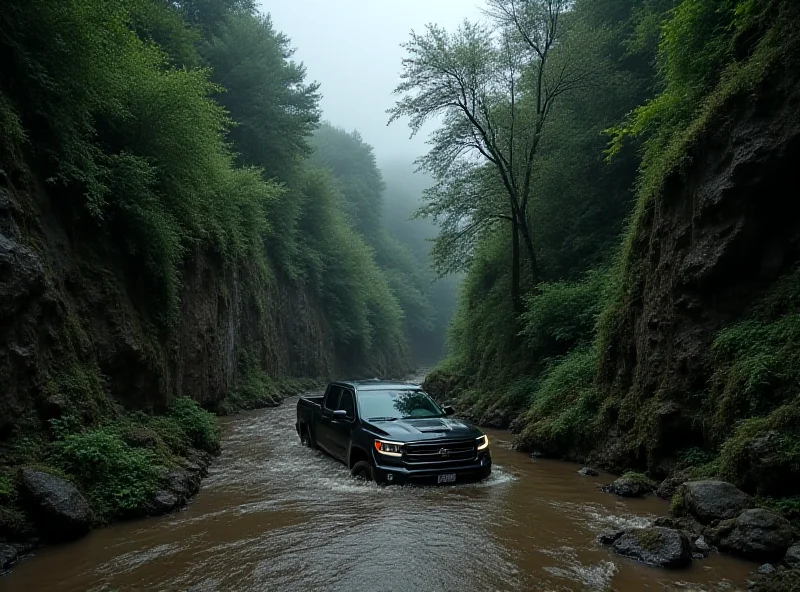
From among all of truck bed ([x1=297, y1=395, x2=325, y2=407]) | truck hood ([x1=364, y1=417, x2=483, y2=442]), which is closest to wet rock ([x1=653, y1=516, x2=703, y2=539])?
truck hood ([x1=364, y1=417, x2=483, y2=442])

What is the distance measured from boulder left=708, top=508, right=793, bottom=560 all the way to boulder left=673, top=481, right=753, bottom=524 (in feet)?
1.38

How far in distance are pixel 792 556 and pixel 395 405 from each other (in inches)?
242

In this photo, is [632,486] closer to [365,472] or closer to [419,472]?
[419,472]

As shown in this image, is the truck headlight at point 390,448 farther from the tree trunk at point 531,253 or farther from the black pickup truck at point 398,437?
the tree trunk at point 531,253

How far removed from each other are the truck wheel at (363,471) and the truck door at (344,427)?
535 millimetres

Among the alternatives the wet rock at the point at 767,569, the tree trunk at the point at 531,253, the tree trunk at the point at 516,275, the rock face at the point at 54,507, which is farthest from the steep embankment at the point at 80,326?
the tree trunk at the point at 531,253

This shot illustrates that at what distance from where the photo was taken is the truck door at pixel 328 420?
10703 millimetres

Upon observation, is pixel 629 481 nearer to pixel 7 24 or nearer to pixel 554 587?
pixel 554 587

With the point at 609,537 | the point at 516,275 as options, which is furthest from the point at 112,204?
the point at 516,275

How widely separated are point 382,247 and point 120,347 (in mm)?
62305

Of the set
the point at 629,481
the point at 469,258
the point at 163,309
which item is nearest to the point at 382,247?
the point at 469,258

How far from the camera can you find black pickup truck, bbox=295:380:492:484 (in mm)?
8359

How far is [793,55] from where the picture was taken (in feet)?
26.8

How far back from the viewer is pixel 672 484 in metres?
8.00
